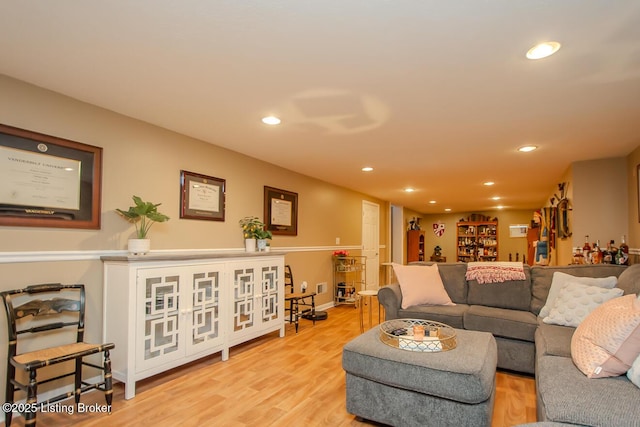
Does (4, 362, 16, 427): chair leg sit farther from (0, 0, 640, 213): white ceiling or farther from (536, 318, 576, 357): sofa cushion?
(536, 318, 576, 357): sofa cushion

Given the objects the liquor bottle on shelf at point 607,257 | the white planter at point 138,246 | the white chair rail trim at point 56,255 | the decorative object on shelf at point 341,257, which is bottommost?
the decorative object on shelf at point 341,257

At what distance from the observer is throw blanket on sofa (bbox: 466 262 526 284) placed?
3438 mm

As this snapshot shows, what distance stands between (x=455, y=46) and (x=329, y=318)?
4031mm

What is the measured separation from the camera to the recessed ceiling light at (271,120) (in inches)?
111

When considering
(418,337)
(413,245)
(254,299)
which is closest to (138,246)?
(254,299)

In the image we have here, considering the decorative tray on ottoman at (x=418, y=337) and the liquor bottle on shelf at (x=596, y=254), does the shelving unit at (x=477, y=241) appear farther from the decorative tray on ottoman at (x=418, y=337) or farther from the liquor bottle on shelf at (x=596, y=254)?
the decorative tray on ottoman at (x=418, y=337)

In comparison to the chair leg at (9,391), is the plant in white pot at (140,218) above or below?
above

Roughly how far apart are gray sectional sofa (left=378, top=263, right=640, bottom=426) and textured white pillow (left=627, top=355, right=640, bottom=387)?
0.03 m

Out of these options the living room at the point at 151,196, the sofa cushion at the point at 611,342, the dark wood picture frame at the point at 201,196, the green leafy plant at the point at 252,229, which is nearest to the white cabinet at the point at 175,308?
the living room at the point at 151,196

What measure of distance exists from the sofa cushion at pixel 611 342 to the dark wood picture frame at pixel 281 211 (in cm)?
333

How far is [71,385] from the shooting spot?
2.48 meters

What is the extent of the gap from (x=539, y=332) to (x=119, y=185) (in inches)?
137

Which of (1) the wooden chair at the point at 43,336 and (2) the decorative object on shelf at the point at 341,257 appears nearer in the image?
(1) the wooden chair at the point at 43,336

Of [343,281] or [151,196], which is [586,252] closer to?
[343,281]
